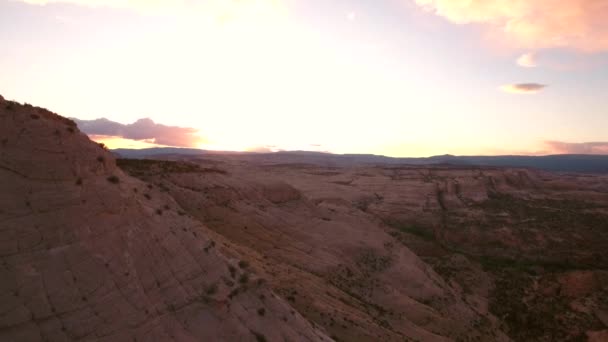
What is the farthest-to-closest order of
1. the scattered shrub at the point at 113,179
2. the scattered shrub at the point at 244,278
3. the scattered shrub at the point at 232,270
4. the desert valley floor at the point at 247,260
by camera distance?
the scattered shrub at the point at 232,270 → the scattered shrub at the point at 244,278 → the scattered shrub at the point at 113,179 → the desert valley floor at the point at 247,260

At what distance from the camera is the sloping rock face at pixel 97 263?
34.0ft

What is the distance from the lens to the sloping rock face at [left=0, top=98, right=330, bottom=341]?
10.4 m

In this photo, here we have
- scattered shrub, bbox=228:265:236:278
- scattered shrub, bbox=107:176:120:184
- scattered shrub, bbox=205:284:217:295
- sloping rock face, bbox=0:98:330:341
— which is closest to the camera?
sloping rock face, bbox=0:98:330:341

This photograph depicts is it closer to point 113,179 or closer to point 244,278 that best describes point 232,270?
point 244,278

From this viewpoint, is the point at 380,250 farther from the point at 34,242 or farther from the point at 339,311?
the point at 34,242

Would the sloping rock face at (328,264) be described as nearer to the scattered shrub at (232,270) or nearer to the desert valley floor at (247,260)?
the desert valley floor at (247,260)

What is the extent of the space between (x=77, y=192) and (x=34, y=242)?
2.19m

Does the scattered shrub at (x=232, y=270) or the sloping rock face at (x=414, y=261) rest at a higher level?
the scattered shrub at (x=232, y=270)

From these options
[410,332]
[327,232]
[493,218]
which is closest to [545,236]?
[493,218]

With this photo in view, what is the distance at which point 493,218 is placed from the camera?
5409 cm

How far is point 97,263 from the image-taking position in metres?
11.8

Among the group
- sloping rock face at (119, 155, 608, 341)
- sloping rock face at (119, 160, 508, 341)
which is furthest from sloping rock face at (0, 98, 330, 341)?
sloping rock face at (119, 155, 608, 341)

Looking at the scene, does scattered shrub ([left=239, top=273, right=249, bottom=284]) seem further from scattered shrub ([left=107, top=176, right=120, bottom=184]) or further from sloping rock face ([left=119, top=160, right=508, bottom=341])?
scattered shrub ([left=107, top=176, right=120, bottom=184])

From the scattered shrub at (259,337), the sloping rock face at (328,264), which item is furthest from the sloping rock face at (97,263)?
the sloping rock face at (328,264)
